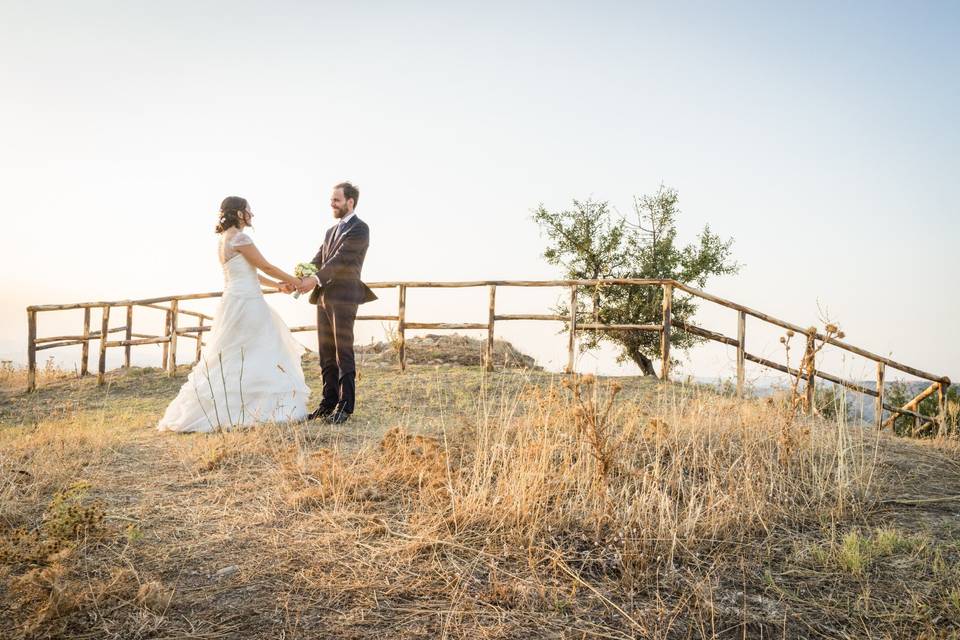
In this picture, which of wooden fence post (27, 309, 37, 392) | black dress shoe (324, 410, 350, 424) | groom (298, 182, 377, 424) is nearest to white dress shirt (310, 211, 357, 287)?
groom (298, 182, 377, 424)

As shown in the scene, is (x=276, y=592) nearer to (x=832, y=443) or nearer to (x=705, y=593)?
(x=705, y=593)

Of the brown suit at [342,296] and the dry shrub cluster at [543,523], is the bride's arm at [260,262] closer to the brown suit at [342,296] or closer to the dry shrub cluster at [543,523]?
the brown suit at [342,296]

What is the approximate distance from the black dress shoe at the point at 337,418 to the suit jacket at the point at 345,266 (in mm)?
1290

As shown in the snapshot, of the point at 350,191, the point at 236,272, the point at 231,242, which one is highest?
the point at 350,191

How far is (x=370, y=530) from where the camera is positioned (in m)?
3.68

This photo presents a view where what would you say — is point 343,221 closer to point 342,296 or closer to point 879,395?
point 342,296

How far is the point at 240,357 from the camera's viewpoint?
7.05 metres

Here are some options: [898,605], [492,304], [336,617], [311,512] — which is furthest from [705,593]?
[492,304]

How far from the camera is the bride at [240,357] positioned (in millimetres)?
6879

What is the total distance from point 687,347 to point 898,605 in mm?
15508

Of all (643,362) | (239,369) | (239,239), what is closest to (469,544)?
(239,369)

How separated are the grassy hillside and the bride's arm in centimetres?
207

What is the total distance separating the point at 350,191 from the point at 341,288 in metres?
1.12

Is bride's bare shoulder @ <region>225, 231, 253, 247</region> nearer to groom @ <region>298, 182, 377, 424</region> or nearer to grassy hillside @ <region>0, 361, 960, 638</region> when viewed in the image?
groom @ <region>298, 182, 377, 424</region>
